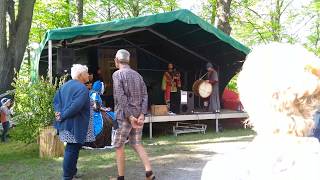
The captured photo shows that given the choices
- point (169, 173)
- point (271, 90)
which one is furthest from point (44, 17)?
point (271, 90)

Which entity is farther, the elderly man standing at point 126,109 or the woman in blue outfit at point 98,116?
the woman in blue outfit at point 98,116

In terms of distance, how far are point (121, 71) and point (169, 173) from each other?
5.59 ft

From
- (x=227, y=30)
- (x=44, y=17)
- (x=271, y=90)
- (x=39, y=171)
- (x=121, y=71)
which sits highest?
(x=44, y=17)

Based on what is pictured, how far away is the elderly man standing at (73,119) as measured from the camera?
16.9 feet

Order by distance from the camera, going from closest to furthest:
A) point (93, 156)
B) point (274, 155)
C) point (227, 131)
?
point (274, 155)
point (93, 156)
point (227, 131)

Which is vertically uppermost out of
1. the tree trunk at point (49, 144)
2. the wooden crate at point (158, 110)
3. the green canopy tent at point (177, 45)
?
the green canopy tent at point (177, 45)

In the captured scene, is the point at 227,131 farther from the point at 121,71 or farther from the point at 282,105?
the point at 282,105

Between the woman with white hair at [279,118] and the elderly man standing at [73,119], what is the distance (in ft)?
13.0

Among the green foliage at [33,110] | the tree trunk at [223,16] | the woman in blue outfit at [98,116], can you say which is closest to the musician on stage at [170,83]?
the tree trunk at [223,16]

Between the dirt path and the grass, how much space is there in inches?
4.7

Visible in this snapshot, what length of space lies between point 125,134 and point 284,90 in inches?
154

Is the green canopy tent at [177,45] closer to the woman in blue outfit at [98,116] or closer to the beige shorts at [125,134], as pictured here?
the woman in blue outfit at [98,116]

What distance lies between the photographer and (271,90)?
134 centimetres

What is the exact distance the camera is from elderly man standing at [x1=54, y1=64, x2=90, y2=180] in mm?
5156
